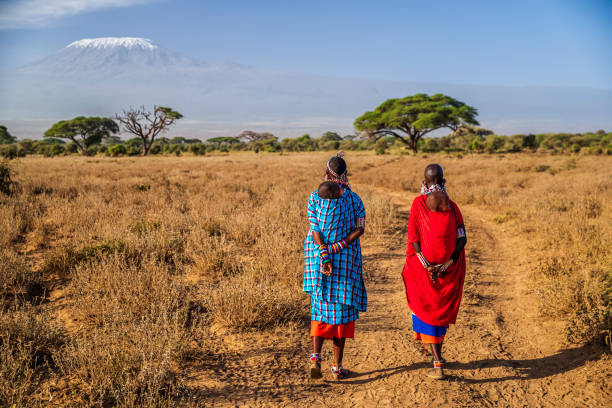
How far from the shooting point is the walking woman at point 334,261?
10.5ft

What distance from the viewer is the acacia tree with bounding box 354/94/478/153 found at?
39500mm

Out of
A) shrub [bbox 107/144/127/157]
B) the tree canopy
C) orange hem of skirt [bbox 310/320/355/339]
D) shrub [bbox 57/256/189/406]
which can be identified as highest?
the tree canopy

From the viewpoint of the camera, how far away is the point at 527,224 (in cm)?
836

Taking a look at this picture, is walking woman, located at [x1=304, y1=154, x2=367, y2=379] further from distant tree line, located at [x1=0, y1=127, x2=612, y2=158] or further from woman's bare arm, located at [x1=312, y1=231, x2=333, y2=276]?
distant tree line, located at [x1=0, y1=127, x2=612, y2=158]

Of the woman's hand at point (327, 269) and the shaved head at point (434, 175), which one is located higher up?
the shaved head at point (434, 175)

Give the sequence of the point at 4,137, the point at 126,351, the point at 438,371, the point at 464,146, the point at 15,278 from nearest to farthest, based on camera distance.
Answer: the point at 126,351, the point at 438,371, the point at 15,278, the point at 464,146, the point at 4,137

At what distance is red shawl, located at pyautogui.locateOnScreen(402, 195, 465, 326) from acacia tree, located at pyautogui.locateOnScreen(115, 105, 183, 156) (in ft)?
182

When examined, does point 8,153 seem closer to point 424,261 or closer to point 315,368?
point 315,368

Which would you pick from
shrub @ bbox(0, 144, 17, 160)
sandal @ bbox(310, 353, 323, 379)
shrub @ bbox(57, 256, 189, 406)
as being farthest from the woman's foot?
shrub @ bbox(0, 144, 17, 160)

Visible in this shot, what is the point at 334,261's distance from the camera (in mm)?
3234

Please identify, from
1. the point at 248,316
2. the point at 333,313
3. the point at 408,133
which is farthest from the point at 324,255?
the point at 408,133

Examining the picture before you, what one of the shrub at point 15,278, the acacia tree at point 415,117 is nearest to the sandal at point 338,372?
the shrub at point 15,278

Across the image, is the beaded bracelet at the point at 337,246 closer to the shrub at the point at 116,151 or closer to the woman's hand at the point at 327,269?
the woman's hand at the point at 327,269

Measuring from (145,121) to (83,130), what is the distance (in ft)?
43.7
